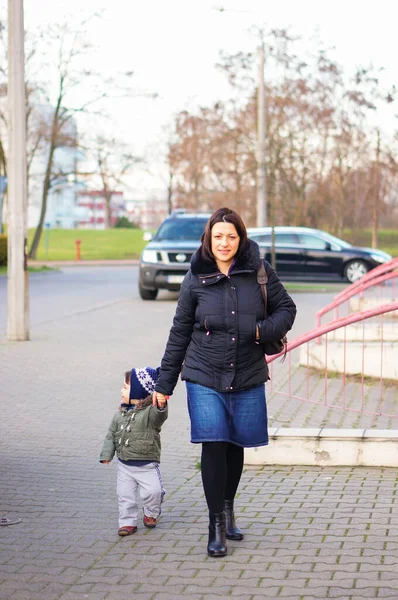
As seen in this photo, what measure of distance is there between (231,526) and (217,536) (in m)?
0.28

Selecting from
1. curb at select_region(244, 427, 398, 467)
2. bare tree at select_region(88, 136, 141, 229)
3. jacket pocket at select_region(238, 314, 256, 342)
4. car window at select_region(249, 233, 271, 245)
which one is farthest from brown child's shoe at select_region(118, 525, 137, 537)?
bare tree at select_region(88, 136, 141, 229)

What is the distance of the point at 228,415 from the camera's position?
16.7 feet

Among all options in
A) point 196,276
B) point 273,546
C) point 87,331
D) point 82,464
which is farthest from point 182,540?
point 87,331

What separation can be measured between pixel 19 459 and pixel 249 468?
5.20ft

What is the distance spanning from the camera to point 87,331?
1585cm

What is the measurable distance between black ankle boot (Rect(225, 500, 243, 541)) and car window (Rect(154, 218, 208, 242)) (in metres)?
17.9

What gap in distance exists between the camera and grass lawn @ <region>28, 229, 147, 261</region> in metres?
55.4

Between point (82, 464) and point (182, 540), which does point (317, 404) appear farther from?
point (182, 540)

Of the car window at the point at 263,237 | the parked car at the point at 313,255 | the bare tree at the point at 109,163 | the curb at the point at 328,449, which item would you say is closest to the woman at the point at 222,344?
the curb at the point at 328,449

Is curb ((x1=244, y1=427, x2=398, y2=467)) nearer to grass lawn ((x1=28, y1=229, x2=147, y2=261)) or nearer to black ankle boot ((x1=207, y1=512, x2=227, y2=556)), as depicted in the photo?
black ankle boot ((x1=207, y1=512, x2=227, y2=556))

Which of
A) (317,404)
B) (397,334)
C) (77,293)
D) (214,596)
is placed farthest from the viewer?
(77,293)

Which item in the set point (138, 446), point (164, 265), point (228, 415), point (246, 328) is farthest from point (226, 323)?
point (164, 265)

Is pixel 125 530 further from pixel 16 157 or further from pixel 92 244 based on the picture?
pixel 92 244

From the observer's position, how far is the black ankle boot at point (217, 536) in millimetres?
4930
